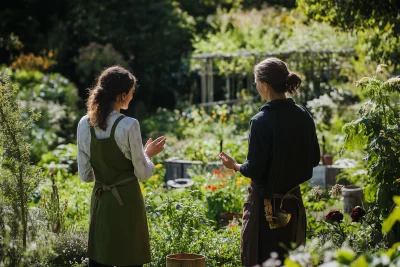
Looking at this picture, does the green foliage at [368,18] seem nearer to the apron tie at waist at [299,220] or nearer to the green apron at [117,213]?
the apron tie at waist at [299,220]

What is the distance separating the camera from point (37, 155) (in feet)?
33.9

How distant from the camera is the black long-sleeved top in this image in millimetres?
4098

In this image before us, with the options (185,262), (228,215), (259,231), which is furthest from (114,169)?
(228,215)

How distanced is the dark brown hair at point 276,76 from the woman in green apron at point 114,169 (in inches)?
28.7

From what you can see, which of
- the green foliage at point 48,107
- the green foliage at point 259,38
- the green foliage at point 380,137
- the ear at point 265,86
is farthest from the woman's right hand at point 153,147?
the green foliage at point 259,38

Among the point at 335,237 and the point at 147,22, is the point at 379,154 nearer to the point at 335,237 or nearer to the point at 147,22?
the point at 335,237

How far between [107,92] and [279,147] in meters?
1.00

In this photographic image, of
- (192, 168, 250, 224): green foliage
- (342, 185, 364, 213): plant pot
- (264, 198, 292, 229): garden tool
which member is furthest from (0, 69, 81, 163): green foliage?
(264, 198, 292, 229): garden tool

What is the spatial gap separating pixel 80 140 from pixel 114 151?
0.81ft

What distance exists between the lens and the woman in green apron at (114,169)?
166 inches

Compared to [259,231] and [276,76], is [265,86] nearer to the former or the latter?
[276,76]

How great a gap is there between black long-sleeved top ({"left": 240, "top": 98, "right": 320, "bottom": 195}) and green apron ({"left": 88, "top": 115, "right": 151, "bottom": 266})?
0.66 metres

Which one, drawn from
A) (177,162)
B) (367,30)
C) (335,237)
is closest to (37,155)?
(177,162)

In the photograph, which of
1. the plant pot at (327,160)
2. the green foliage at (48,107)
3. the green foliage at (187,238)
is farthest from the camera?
the green foliage at (48,107)
